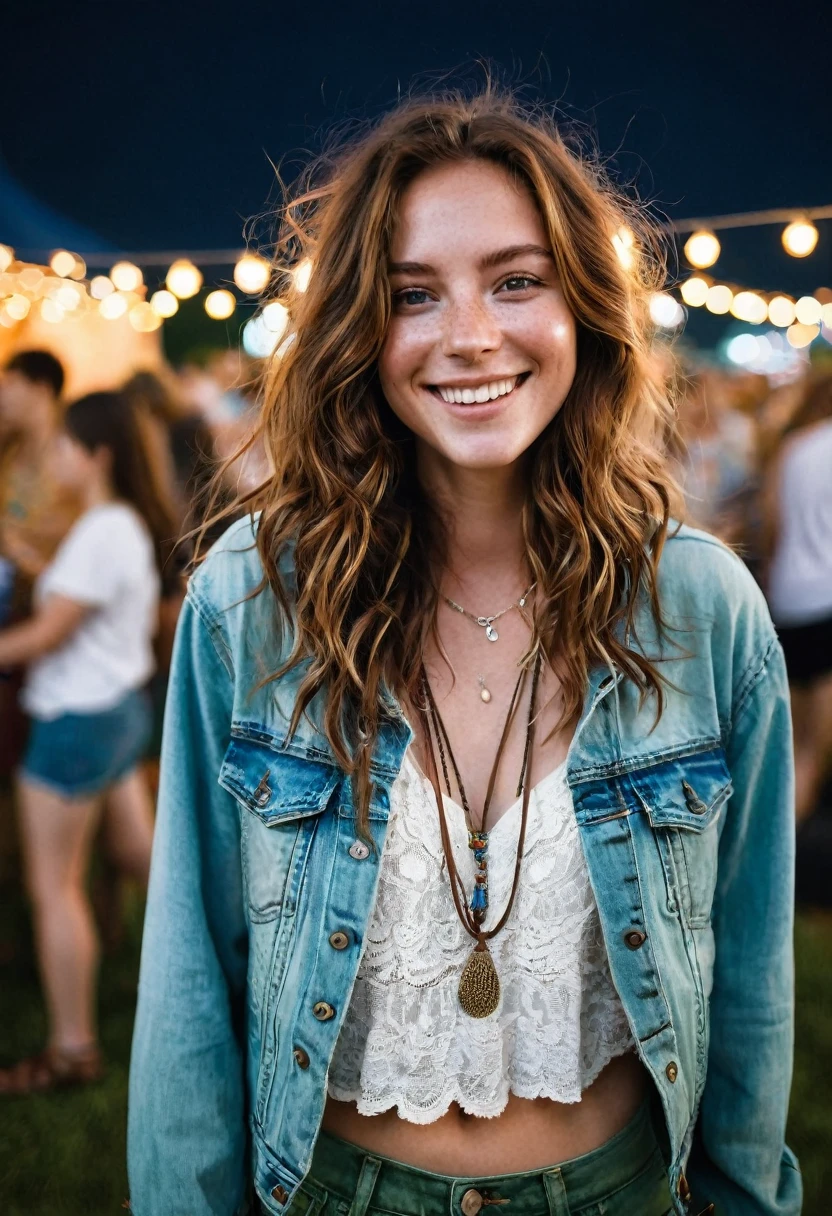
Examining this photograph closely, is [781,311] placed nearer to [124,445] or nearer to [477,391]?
[124,445]

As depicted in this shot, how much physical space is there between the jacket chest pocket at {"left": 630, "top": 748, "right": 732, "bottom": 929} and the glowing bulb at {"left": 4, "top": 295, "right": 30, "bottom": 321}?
2460 millimetres

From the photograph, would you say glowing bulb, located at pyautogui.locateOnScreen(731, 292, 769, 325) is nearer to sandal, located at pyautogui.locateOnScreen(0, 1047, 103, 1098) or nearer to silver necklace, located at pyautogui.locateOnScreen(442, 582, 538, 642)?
silver necklace, located at pyautogui.locateOnScreen(442, 582, 538, 642)

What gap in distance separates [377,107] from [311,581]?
2102 mm

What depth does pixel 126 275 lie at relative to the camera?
3.06 meters

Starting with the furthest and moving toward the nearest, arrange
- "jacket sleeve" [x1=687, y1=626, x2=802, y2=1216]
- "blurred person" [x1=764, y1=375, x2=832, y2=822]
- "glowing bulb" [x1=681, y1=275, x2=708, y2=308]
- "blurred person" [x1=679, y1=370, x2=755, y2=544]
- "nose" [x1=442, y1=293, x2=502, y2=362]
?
"blurred person" [x1=679, y1=370, x2=755, y2=544] < "blurred person" [x1=764, y1=375, x2=832, y2=822] < "glowing bulb" [x1=681, y1=275, x2=708, y2=308] < "jacket sleeve" [x1=687, y1=626, x2=802, y2=1216] < "nose" [x1=442, y1=293, x2=502, y2=362]

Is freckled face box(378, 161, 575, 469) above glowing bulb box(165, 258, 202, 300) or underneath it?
underneath

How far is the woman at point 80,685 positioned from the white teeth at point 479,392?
176cm

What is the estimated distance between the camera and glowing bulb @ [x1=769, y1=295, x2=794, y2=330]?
3602mm

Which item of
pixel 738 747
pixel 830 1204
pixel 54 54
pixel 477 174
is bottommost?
pixel 830 1204

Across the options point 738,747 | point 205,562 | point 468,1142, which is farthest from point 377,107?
point 468,1142

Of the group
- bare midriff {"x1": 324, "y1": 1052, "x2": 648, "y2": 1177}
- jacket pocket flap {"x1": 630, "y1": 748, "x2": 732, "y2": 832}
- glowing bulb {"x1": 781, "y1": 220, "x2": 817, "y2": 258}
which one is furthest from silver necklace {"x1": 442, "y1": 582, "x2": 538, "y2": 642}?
glowing bulb {"x1": 781, "y1": 220, "x2": 817, "y2": 258}

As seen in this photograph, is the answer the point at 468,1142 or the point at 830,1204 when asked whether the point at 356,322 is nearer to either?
the point at 468,1142

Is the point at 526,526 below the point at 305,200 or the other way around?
below

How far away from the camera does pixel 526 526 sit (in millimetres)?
1366
